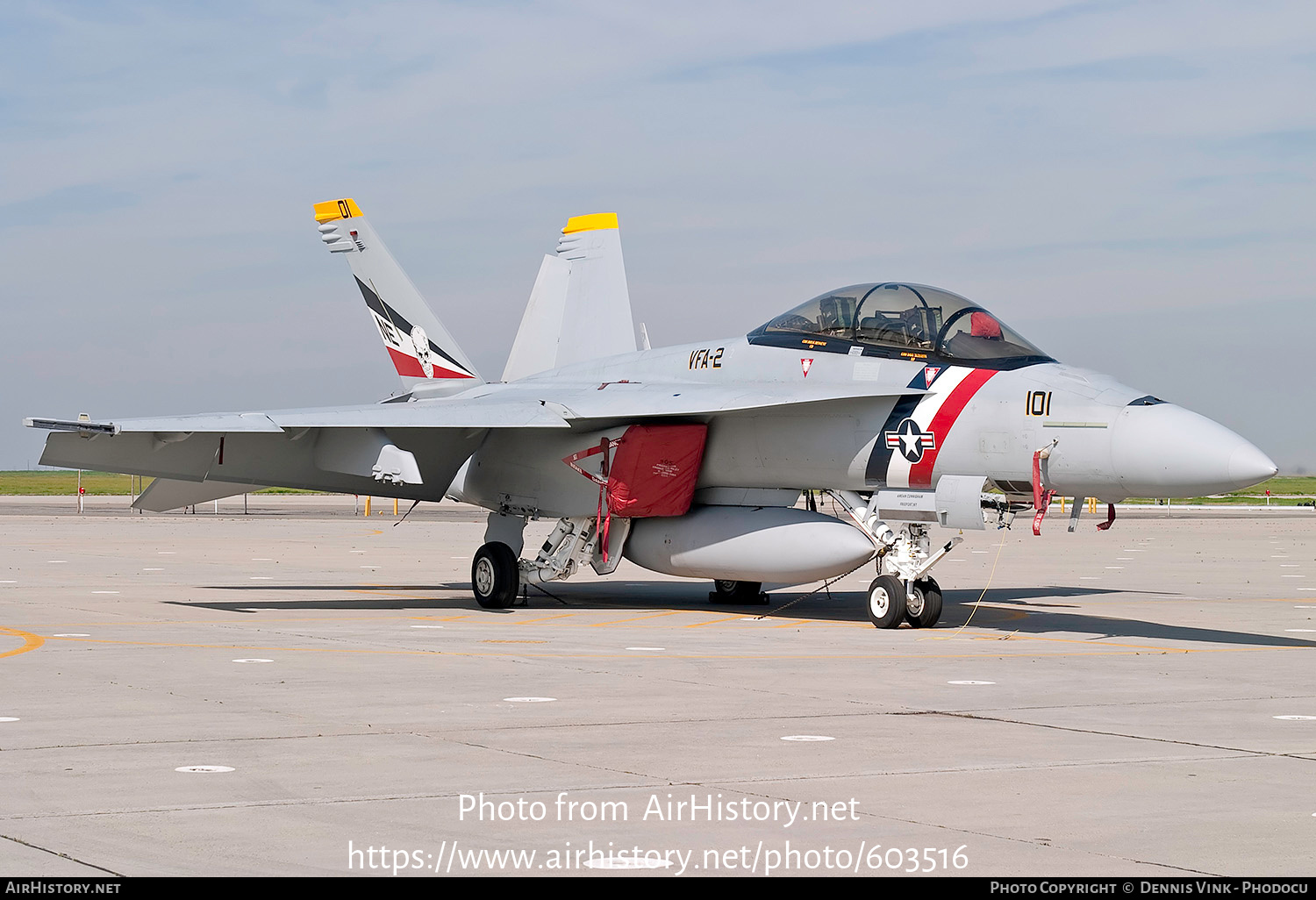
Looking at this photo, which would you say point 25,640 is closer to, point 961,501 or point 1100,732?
point 961,501

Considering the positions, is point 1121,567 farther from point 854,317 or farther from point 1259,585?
point 854,317

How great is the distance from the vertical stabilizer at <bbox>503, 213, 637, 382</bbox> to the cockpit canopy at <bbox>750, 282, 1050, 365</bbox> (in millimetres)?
6430

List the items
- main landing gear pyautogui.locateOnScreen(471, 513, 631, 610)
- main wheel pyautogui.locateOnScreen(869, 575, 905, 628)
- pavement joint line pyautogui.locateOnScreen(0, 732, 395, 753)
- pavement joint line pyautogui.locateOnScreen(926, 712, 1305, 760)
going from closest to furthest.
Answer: pavement joint line pyautogui.locateOnScreen(0, 732, 395, 753), pavement joint line pyautogui.locateOnScreen(926, 712, 1305, 760), main wheel pyautogui.locateOnScreen(869, 575, 905, 628), main landing gear pyautogui.locateOnScreen(471, 513, 631, 610)

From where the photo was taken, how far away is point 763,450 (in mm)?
14945

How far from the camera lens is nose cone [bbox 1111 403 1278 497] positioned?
11.4 m

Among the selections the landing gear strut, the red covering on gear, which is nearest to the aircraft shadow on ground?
the landing gear strut

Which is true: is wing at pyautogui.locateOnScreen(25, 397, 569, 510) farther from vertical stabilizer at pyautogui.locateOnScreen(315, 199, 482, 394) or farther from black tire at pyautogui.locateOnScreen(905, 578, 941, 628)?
black tire at pyautogui.locateOnScreen(905, 578, 941, 628)

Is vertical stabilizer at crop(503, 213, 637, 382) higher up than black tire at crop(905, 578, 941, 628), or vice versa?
vertical stabilizer at crop(503, 213, 637, 382)

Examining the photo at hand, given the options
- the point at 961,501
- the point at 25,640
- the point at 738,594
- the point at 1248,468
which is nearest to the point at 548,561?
the point at 738,594

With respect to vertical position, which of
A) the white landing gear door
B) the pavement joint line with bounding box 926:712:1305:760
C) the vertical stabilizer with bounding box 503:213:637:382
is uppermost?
the vertical stabilizer with bounding box 503:213:637:382

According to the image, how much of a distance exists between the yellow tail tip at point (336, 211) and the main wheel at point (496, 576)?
20.4ft

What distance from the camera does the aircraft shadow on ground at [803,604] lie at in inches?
546

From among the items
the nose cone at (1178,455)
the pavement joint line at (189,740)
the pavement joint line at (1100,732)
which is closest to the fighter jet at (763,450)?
the nose cone at (1178,455)
